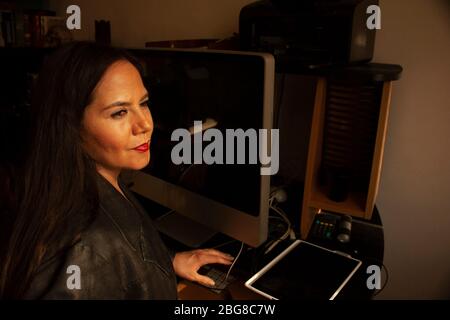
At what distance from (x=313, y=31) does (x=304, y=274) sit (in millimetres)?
680

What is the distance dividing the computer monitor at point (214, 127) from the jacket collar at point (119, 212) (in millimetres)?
228

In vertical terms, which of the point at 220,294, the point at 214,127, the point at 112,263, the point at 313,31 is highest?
the point at 313,31

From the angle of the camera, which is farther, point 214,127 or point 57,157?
point 214,127

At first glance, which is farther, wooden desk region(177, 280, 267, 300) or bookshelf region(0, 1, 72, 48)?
bookshelf region(0, 1, 72, 48)

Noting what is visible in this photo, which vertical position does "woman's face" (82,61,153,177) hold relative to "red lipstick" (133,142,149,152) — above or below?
above

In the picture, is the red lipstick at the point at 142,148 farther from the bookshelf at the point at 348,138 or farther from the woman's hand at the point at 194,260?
the bookshelf at the point at 348,138

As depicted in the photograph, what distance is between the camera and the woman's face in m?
0.78

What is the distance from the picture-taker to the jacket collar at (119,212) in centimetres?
82

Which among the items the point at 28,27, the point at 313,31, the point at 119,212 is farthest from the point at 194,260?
the point at 28,27

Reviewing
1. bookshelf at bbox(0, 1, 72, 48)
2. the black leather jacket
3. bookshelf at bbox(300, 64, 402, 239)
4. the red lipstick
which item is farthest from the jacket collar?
bookshelf at bbox(0, 1, 72, 48)

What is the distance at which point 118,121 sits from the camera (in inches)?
31.7

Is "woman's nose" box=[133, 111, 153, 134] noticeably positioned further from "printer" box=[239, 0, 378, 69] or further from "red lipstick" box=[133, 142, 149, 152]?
"printer" box=[239, 0, 378, 69]

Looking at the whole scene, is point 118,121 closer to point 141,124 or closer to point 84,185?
point 141,124
